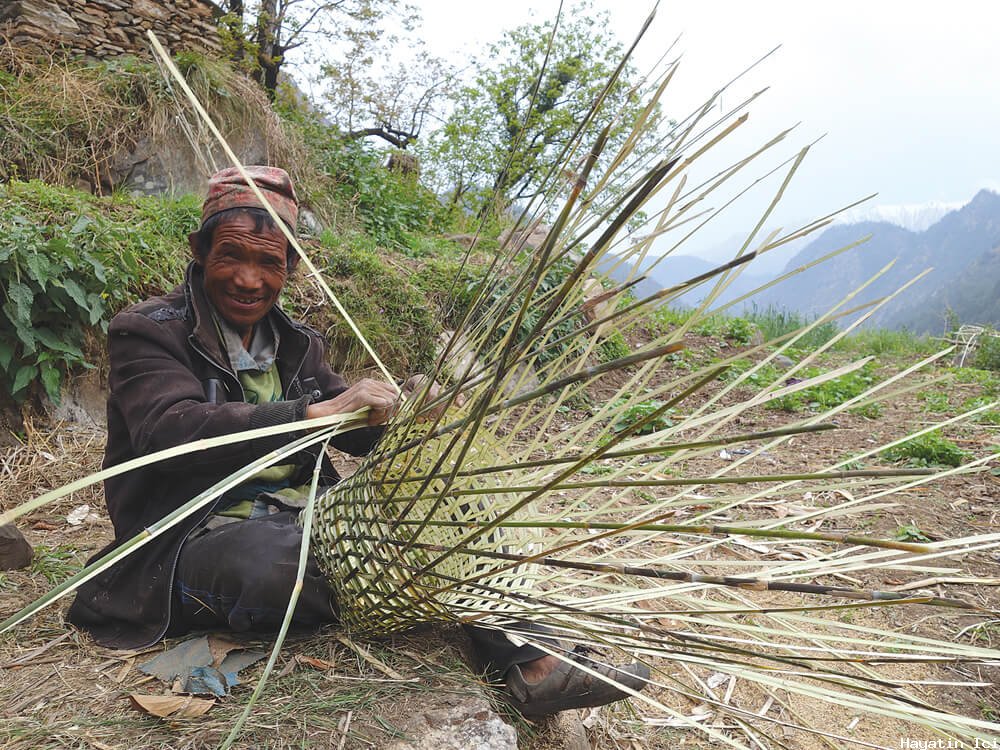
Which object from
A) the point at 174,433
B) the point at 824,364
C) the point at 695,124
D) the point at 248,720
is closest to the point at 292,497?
the point at 174,433

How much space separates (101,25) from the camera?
18.5 ft

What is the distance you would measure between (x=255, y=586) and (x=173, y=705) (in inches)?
9.9

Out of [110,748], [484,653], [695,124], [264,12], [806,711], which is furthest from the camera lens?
[264,12]

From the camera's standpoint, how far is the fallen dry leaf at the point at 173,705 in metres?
1.10

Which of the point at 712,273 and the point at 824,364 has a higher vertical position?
the point at 712,273

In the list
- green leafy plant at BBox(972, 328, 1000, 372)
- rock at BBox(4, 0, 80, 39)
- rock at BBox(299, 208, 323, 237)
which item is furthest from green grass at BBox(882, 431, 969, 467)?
rock at BBox(4, 0, 80, 39)

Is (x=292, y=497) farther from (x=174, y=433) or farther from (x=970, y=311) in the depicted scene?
(x=970, y=311)

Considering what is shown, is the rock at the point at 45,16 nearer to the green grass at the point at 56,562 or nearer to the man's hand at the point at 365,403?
the green grass at the point at 56,562

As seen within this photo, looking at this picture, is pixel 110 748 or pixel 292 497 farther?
pixel 292 497

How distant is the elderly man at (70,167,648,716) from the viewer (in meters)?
1.29

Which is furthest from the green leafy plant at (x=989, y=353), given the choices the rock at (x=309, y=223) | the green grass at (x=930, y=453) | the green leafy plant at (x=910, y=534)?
the rock at (x=309, y=223)

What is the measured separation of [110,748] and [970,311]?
3275 centimetres

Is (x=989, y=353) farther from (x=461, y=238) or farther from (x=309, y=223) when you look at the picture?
(x=309, y=223)

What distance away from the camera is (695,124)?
81 centimetres
